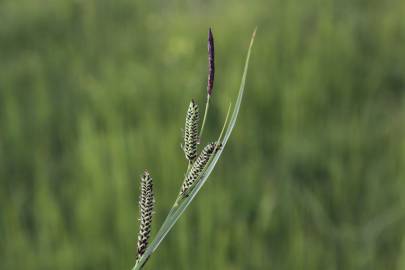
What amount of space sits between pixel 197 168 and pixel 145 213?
46mm

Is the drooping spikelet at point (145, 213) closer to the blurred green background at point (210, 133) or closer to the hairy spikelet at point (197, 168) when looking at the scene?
the hairy spikelet at point (197, 168)

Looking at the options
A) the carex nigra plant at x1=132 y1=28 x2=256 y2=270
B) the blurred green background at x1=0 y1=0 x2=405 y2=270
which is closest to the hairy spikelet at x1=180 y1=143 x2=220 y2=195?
the carex nigra plant at x1=132 y1=28 x2=256 y2=270

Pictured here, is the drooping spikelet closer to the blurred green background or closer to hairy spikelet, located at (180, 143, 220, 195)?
hairy spikelet, located at (180, 143, 220, 195)

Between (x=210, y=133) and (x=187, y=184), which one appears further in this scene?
(x=210, y=133)

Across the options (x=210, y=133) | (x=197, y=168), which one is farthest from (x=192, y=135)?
(x=210, y=133)

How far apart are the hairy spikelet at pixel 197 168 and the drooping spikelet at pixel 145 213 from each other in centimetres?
2

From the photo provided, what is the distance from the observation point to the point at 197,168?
0.40 meters

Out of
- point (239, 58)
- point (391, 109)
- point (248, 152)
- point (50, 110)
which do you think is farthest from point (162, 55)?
point (391, 109)

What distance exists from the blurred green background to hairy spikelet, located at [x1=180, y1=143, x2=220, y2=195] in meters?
1.07

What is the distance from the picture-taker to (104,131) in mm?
2135

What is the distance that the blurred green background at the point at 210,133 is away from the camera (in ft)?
5.28

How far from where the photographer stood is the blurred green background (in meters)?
1.61

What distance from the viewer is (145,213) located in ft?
1.26

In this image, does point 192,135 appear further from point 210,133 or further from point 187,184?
point 210,133
